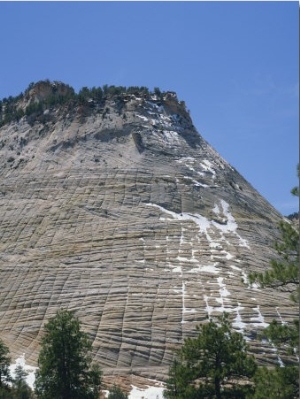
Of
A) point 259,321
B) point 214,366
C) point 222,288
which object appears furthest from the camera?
point 222,288

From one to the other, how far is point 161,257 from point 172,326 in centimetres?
1123

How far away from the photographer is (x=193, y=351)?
30062mm

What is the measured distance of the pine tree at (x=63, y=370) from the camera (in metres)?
33.4

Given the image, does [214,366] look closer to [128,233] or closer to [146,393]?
[146,393]

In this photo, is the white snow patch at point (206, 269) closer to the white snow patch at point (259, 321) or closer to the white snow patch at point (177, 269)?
the white snow patch at point (177, 269)

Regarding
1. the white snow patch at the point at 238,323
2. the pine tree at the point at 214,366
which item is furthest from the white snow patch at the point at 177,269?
the pine tree at the point at 214,366

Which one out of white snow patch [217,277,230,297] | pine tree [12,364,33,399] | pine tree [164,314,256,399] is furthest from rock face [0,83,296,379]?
pine tree [164,314,256,399]

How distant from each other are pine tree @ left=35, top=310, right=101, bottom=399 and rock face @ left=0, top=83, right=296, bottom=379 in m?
15.3

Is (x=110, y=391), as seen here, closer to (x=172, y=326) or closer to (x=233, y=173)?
(x=172, y=326)

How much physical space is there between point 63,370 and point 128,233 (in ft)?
111

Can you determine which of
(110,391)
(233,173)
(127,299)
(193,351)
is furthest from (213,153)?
(193,351)

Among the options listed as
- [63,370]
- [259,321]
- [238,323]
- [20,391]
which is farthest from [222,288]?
[63,370]

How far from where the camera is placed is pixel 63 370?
3366 cm

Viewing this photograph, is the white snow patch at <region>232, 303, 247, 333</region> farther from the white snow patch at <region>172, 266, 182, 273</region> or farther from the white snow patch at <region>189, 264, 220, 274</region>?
the white snow patch at <region>172, 266, 182, 273</region>
